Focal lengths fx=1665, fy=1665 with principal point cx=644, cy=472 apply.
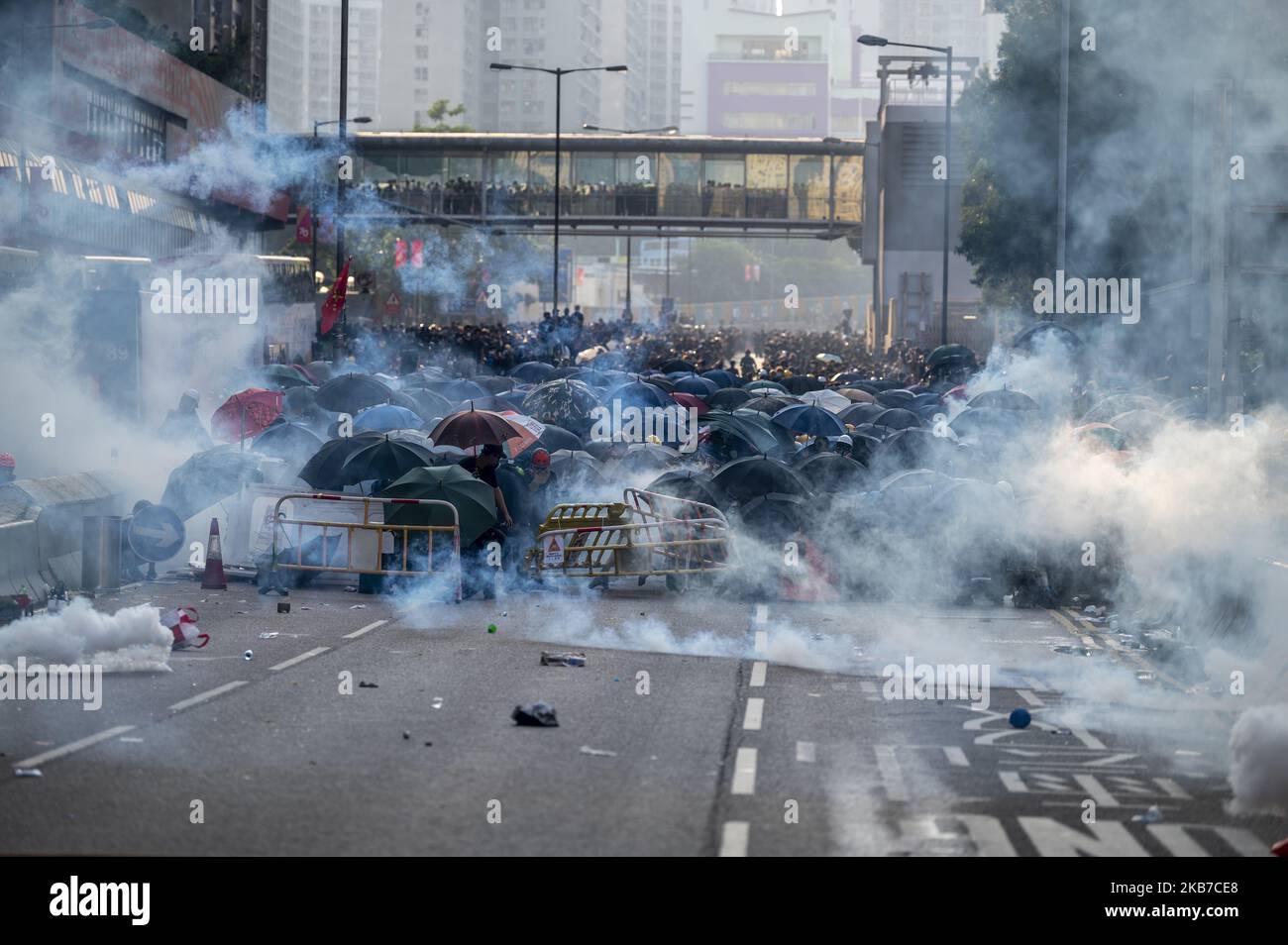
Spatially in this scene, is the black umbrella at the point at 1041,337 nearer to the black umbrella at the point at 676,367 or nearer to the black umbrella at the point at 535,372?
the black umbrella at the point at 676,367

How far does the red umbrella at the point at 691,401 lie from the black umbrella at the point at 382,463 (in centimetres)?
851

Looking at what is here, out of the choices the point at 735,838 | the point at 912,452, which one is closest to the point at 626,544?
the point at 912,452

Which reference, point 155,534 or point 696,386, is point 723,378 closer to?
point 696,386

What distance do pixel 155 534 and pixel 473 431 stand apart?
3.94 metres

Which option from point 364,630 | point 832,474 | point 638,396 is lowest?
point 364,630

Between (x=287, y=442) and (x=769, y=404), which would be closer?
(x=287, y=442)

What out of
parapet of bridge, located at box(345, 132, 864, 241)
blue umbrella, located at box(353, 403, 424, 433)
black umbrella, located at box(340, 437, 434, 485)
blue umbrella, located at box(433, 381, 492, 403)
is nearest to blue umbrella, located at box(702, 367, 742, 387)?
blue umbrella, located at box(433, 381, 492, 403)

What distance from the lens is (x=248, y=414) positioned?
84.1 feet

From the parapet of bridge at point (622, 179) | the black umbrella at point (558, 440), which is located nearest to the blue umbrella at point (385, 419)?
the black umbrella at point (558, 440)

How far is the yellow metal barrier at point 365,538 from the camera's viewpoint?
17.3 meters

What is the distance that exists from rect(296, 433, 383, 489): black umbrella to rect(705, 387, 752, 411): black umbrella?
9889 mm

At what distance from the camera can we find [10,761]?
9242mm

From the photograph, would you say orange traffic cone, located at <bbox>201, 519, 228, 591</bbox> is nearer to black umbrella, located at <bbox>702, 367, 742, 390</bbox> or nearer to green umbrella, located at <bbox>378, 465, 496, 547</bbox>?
green umbrella, located at <bbox>378, 465, 496, 547</bbox>
